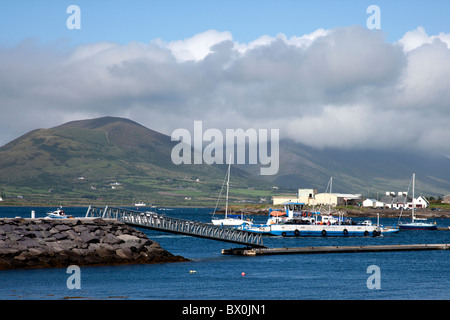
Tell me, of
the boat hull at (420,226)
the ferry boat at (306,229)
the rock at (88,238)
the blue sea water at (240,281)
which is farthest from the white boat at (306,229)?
the rock at (88,238)

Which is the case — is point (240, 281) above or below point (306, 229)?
below

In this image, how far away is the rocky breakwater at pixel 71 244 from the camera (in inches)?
2004

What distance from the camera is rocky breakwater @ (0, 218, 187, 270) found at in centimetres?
5091

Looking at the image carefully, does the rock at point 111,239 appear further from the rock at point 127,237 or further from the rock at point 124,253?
the rock at point 124,253

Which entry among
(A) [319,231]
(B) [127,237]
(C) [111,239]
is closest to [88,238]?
(C) [111,239]

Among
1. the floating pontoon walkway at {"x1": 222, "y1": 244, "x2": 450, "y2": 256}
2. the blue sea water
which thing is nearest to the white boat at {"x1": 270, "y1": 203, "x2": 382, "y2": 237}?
the floating pontoon walkway at {"x1": 222, "y1": 244, "x2": 450, "y2": 256}

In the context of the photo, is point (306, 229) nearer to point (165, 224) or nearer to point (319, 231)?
point (319, 231)

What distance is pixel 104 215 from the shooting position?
63.2m

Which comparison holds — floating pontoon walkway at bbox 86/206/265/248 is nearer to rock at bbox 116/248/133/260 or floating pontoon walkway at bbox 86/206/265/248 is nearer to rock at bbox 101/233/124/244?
rock at bbox 101/233/124/244

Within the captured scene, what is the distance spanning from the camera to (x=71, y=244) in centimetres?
5369

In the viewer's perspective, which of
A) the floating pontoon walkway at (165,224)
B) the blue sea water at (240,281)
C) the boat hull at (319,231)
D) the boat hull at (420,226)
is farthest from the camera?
the boat hull at (420,226)
